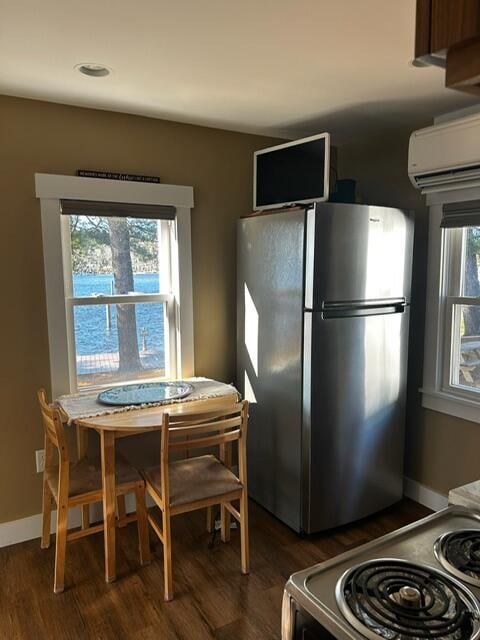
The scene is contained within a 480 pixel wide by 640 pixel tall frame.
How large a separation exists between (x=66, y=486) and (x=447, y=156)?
241 cm

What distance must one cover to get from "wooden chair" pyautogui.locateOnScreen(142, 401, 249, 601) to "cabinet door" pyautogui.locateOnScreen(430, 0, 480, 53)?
1755 mm

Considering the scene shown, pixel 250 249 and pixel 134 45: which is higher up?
pixel 134 45

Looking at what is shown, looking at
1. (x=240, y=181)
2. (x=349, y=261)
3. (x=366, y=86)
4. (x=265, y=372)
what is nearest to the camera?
(x=366, y=86)

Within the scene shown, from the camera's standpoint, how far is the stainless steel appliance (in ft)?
2.66

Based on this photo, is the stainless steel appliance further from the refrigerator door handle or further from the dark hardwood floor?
the refrigerator door handle

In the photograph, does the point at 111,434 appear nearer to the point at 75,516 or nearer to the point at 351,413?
the point at 75,516

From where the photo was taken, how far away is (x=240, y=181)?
312cm

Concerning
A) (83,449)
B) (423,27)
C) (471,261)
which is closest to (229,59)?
(423,27)

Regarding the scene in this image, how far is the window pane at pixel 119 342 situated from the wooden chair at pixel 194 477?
70 cm

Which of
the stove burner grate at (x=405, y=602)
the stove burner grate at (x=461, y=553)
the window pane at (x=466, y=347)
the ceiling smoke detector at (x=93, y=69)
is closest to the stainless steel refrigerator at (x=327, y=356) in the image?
the window pane at (x=466, y=347)

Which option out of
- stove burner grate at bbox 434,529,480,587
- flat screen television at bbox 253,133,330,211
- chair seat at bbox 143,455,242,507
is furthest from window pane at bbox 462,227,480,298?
stove burner grate at bbox 434,529,480,587

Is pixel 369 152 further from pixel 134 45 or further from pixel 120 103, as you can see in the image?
pixel 134 45

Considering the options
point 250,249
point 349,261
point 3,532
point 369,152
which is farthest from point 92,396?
point 369,152

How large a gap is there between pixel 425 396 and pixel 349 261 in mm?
1046
